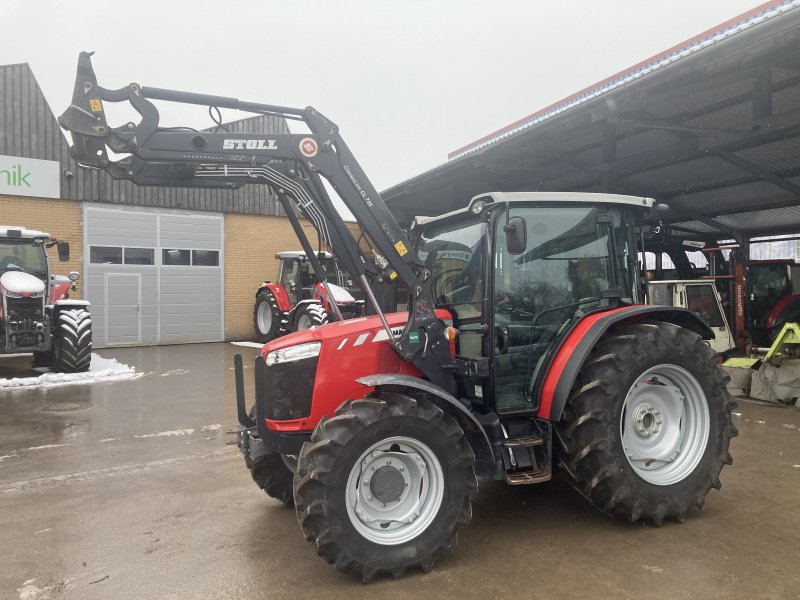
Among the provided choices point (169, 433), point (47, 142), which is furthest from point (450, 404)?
point (47, 142)

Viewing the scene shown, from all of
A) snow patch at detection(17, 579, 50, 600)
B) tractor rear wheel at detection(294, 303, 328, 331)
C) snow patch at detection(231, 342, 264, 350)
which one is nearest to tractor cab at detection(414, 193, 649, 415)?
snow patch at detection(17, 579, 50, 600)

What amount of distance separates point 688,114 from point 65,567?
962 cm

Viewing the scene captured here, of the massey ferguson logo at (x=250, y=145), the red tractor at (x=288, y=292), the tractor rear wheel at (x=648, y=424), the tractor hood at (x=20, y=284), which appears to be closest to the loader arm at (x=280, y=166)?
the massey ferguson logo at (x=250, y=145)

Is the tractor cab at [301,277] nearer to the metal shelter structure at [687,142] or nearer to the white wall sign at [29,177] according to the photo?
the metal shelter structure at [687,142]

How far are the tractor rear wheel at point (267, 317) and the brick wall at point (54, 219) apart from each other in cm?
452

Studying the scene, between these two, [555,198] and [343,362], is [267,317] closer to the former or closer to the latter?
[343,362]

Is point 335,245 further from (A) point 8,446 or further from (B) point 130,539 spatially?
(A) point 8,446

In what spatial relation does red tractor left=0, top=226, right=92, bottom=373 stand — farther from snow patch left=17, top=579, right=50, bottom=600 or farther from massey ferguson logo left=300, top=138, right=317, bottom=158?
massey ferguson logo left=300, top=138, right=317, bottom=158

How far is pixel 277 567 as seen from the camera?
330 centimetres

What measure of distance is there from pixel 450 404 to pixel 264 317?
548 inches

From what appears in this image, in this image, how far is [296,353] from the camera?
3.55 meters

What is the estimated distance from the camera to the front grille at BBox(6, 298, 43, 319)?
10.1 m

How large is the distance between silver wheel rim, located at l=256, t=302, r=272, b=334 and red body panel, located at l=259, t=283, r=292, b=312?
0.75 meters

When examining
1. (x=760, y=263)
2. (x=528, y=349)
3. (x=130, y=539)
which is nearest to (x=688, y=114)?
(x=760, y=263)
